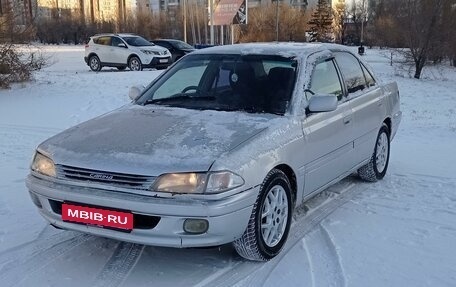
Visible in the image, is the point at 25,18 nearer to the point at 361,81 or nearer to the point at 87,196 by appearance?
the point at 361,81

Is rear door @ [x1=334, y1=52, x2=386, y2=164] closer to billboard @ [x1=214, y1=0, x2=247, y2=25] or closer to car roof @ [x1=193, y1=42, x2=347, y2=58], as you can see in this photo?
car roof @ [x1=193, y1=42, x2=347, y2=58]

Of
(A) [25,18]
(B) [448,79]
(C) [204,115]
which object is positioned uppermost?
(A) [25,18]

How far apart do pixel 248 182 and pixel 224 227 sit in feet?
1.12

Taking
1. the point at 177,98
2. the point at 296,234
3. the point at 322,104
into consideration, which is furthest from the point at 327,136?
the point at 177,98

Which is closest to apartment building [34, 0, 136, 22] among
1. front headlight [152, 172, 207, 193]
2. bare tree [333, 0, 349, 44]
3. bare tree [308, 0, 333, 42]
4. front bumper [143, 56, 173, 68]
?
bare tree [333, 0, 349, 44]

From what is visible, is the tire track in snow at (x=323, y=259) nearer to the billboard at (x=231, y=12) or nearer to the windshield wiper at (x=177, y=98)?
the windshield wiper at (x=177, y=98)

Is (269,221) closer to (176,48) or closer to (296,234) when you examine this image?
(296,234)

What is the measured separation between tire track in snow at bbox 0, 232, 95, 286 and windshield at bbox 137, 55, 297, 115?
1412 millimetres

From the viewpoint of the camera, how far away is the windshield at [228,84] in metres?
4.31

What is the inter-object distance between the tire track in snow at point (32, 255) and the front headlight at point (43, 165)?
2.08 ft

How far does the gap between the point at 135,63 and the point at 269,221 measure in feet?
62.9

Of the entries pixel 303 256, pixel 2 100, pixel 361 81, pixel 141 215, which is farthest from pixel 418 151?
pixel 2 100

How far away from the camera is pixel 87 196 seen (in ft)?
10.9

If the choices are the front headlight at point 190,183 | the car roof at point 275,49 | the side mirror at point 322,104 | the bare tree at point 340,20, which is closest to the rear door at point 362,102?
the car roof at point 275,49
